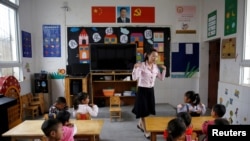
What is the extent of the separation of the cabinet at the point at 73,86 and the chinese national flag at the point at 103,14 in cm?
164

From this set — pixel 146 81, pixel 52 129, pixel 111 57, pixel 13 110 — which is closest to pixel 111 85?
pixel 111 57

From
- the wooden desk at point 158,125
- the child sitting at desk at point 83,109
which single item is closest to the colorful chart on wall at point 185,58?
the wooden desk at point 158,125

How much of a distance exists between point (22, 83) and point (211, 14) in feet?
16.1

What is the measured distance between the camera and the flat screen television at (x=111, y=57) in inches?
199

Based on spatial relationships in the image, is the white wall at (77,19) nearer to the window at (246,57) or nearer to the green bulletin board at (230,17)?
the green bulletin board at (230,17)

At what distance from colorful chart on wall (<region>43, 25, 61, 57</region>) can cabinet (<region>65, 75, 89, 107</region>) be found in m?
0.93

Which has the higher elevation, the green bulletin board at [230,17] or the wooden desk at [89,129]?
the green bulletin board at [230,17]

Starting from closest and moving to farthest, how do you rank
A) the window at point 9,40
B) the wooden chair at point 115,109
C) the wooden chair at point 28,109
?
the window at point 9,40, the wooden chair at point 115,109, the wooden chair at point 28,109

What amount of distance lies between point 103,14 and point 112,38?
698mm

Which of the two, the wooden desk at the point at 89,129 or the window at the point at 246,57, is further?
the window at the point at 246,57

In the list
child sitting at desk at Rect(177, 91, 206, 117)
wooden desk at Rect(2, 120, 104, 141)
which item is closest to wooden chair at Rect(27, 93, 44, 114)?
wooden desk at Rect(2, 120, 104, 141)

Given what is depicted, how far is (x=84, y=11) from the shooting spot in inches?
204

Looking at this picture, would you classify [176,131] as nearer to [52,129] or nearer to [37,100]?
[52,129]

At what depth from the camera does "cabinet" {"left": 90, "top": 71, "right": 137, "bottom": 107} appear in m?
5.00
